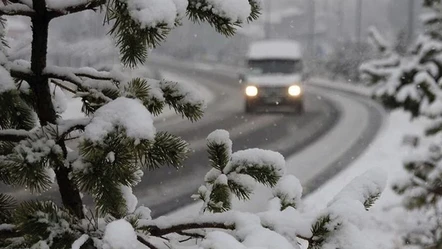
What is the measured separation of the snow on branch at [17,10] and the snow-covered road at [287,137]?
6.59m

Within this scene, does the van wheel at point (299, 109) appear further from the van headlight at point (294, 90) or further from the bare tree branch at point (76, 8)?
the bare tree branch at point (76, 8)

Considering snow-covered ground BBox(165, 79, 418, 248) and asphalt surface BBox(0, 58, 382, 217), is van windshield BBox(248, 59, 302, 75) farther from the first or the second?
snow-covered ground BBox(165, 79, 418, 248)

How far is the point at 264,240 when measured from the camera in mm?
1320

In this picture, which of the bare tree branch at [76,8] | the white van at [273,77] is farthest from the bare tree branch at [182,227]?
the white van at [273,77]

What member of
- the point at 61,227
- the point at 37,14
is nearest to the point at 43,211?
the point at 61,227

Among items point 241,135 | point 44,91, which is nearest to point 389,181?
point 241,135

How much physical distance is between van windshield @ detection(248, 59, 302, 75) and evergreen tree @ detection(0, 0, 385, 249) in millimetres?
17210

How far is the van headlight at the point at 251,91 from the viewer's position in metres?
18.7

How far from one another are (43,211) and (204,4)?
62 centimetres

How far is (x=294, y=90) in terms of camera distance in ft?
61.1

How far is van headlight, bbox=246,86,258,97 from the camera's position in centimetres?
1869

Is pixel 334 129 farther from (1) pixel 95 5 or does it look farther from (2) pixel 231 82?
(2) pixel 231 82

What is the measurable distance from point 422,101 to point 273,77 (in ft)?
27.2

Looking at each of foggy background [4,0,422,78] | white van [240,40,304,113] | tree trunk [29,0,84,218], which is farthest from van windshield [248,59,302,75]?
tree trunk [29,0,84,218]
